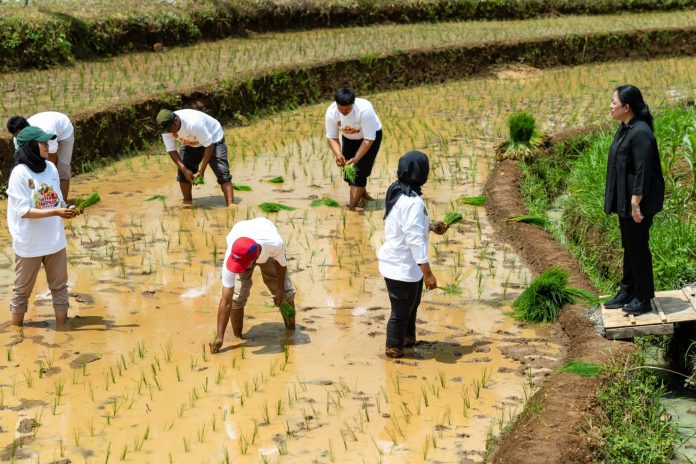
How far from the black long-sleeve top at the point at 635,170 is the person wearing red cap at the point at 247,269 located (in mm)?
1954

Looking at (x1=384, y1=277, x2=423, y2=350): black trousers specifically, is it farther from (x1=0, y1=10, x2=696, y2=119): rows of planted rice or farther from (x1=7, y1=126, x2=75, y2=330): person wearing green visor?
(x1=0, y1=10, x2=696, y2=119): rows of planted rice

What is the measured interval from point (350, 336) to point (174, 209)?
325 cm

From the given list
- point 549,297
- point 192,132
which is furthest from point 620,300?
point 192,132

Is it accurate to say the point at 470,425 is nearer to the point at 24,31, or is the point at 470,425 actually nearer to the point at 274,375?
the point at 274,375

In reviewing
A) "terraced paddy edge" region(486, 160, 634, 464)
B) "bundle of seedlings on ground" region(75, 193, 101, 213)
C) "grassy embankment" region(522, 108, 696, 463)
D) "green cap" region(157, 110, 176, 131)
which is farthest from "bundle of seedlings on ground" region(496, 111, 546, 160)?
"bundle of seedlings on ground" region(75, 193, 101, 213)

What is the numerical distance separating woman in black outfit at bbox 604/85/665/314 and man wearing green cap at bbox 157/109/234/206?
404 centimetres

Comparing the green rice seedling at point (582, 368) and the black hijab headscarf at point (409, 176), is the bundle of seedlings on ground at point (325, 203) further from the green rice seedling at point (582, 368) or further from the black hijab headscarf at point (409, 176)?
the green rice seedling at point (582, 368)

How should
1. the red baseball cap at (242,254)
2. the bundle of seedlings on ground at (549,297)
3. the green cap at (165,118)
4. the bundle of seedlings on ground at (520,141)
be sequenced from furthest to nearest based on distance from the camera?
the bundle of seedlings on ground at (520,141) < the green cap at (165,118) < the bundle of seedlings on ground at (549,297) < the red baseball cap at (242,254)

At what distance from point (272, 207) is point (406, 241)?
11.0 ft

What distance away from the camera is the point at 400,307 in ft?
19.1

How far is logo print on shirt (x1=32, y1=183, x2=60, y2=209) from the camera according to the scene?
613 cm

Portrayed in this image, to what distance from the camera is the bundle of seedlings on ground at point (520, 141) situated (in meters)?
10.3

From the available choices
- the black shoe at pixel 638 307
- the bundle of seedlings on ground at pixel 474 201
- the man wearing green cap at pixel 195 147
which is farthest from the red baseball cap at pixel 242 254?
the bundle of seedlings on ground at pixel 474 201

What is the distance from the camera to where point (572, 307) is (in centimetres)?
633
